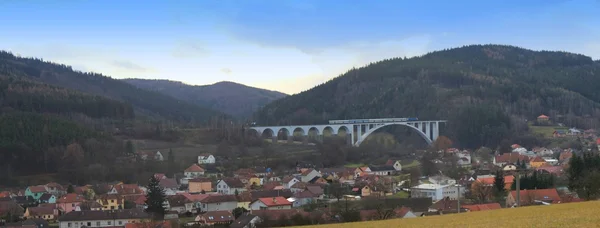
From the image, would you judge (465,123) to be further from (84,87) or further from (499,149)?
(84,87)

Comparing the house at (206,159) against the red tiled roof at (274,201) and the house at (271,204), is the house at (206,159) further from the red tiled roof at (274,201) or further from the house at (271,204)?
the house at (271,204)

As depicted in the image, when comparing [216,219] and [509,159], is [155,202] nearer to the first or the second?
[216,219]

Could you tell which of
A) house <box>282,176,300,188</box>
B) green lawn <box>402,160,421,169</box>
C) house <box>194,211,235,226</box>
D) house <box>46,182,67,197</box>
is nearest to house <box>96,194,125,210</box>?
house <box>46,182,67,197</box>

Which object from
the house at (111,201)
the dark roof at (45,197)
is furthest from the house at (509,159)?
the dark roof at (45,197)

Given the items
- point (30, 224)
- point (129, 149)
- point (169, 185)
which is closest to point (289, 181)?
point (169, 185)

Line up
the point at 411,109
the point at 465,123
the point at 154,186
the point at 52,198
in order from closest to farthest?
the point at 154,186, the point at 52,198, the point at 465,123, the point at 411,109

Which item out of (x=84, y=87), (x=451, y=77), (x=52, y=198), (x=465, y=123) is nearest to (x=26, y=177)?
(x=52, y=198)
